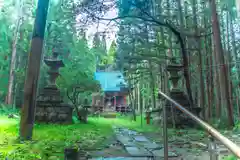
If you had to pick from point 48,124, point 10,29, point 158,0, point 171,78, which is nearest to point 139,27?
point 158,0

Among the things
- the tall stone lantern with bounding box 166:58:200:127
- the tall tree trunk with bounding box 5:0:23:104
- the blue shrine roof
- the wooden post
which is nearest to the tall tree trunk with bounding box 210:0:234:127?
the tall stone lantern with bounding box 166:58:200:127

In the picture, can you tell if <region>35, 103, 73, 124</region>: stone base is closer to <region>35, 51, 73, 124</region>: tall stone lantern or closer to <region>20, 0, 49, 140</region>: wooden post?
<region>35, 51, 73, 124</region>: tall stone lantern

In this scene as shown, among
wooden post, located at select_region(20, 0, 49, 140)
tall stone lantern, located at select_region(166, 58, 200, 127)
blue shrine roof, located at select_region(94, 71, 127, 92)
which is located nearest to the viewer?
wooden post, located at select_region(20, 0, 49, 140)

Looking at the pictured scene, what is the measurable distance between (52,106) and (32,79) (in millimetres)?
3264

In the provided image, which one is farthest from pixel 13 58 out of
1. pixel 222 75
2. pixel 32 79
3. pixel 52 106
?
pixel 222 75

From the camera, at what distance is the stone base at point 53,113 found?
6957 mm

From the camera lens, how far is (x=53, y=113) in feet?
23.1

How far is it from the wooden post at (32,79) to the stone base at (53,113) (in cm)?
306

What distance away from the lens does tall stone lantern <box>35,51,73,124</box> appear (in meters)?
6.99

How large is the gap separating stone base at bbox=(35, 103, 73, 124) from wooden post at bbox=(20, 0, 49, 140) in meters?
3.06

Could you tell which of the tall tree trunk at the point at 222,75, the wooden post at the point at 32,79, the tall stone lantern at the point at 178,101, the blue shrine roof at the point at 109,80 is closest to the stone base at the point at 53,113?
the wooden post at the point at 32,79

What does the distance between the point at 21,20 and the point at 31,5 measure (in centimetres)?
120

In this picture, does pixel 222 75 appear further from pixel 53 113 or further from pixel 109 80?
pixel 109 80

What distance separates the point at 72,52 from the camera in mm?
11414
